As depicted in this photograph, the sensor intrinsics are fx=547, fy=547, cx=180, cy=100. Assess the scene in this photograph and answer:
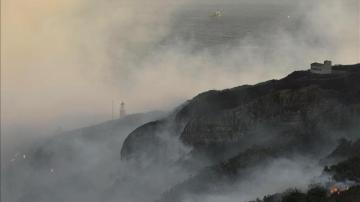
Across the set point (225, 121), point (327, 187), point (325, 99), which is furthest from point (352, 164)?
point (225, 121)

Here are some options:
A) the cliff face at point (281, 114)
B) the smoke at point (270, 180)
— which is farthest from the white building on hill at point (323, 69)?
the smoke at point (270, 180)

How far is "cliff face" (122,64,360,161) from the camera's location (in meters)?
81.2

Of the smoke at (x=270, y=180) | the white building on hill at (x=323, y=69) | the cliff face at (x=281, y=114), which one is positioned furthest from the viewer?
the white building on hill at (x=323, y=69)

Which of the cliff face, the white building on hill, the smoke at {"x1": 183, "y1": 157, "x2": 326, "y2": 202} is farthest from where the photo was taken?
the white building on hill

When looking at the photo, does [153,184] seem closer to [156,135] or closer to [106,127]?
[156,135]

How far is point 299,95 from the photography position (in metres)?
84.1

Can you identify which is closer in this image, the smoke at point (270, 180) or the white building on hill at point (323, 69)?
the smoke at point (270, 180)

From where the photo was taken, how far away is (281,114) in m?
83.9

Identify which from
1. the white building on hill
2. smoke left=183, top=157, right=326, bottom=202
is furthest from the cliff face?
smoke left=183, top=157, right=326, bottom=202

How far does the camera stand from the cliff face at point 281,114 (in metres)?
81.2

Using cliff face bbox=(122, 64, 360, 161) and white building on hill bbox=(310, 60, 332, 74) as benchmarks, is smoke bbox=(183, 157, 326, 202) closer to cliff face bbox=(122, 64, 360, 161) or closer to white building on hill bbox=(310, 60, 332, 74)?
cliff face bbox=(122, 64, 360, 161)

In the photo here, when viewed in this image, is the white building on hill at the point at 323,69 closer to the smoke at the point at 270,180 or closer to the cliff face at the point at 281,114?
the cliff face at the point at 281,114

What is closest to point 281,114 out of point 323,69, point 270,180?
point 270,180

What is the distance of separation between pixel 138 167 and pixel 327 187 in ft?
146
